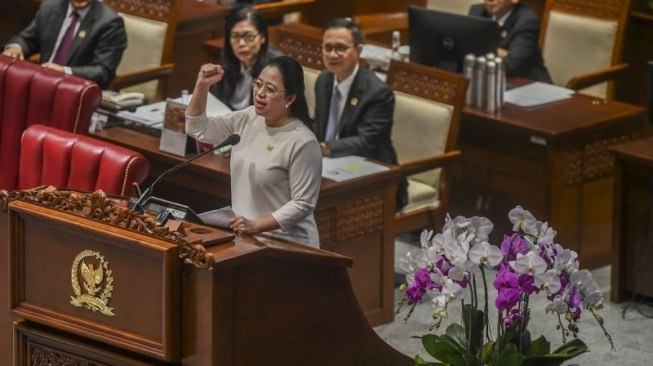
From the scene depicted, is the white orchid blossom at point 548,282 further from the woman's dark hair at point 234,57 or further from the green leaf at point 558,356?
the woman's dark hair at point 234,57

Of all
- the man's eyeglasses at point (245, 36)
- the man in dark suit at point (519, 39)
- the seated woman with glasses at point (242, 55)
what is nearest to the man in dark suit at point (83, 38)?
the seated woman with glasses at point (242, 55)

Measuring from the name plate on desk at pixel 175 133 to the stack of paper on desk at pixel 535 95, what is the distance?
1.63 m

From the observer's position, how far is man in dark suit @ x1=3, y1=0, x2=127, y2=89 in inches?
239

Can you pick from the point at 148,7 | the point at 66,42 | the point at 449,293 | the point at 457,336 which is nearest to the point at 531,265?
the point at 449,293

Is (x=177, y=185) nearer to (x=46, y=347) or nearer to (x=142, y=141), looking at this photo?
(x=142, y=141)

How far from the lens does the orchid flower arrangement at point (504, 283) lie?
296cm

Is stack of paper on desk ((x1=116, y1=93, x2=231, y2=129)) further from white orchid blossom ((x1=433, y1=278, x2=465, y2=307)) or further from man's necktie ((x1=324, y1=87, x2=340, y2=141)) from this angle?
white orchid blossom ((x1=433, y1=278, x2=465, y2=307))

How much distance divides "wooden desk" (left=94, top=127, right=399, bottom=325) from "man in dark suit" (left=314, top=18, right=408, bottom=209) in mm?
243

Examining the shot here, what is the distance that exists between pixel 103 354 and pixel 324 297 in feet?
1.67

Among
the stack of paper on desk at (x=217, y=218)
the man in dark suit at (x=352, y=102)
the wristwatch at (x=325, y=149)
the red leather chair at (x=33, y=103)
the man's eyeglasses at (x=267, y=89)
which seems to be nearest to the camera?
the stack of paper on desk at (x=217, y=218)

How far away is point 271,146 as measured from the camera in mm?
4094

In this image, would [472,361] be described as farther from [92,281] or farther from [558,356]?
[92,281]

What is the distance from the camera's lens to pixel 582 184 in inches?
234

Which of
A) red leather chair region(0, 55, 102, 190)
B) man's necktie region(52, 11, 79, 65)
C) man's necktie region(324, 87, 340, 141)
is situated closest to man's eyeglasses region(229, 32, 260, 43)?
man's necktie region(324, 87, 340, 141)
